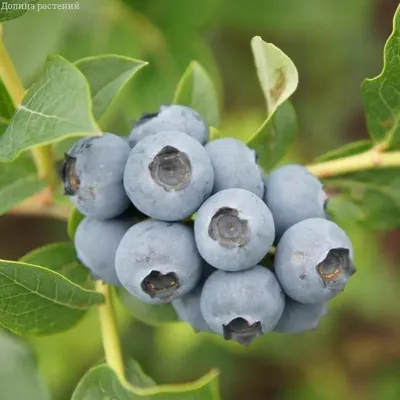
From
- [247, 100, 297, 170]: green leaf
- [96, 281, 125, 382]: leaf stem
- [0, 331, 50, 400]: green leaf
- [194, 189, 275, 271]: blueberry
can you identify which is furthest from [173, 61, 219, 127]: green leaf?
[0, 331, 50, 400]: green leaf

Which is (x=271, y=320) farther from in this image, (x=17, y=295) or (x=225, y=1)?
(x=225, y=1)

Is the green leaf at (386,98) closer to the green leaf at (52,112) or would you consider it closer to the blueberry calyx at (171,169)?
the blueberry calyx at (171,169)

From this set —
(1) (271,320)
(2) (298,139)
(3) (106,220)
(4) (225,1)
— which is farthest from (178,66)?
(1) (271,320)

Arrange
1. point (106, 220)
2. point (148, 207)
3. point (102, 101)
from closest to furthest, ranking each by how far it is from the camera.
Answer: point (148, 207), point (106, 220), point (102, 101)

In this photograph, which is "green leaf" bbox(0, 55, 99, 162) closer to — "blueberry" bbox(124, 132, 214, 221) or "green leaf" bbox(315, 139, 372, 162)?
"blueberry" bbox(124, 132, 214, 221)

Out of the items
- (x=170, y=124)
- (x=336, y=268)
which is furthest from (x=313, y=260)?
(x=170, y=124)

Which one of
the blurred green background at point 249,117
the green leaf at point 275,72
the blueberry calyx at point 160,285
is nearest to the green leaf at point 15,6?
the green leaf at point 275,72

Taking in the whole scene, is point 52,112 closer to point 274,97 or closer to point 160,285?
point 160,285

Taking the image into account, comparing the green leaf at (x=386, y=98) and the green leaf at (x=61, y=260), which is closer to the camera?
the green leaf at (x=386, y=98)
